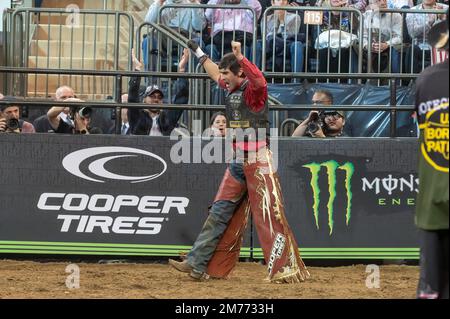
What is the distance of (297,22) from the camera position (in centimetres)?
1267

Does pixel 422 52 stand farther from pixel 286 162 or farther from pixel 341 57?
pixel 286 162

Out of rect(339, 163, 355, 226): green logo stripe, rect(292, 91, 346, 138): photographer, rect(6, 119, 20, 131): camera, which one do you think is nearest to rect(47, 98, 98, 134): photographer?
rect(6, 119, 20, 131): camera

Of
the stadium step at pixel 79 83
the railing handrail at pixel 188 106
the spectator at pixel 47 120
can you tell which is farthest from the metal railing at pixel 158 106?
the stadium step at pixel 79 83

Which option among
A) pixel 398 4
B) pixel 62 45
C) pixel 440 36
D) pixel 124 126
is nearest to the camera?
pixel 440 36

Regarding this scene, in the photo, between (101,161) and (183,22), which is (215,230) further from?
(183,22)

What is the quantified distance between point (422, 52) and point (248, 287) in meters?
4.94

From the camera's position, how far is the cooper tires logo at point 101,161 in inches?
421

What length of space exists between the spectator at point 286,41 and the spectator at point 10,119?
3324 millimetres

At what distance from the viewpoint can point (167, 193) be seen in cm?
1076

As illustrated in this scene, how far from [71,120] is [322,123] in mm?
2854

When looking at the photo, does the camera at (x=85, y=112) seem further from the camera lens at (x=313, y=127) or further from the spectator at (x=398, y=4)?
the spectator at (x=398, y=4)

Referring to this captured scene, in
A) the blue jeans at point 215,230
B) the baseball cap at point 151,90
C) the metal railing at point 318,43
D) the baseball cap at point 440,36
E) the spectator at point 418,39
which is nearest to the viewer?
the baseball cap at point 440,36

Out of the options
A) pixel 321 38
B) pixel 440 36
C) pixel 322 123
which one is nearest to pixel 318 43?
pixel 321 38

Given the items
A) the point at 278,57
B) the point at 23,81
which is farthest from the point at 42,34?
the point at 278,57
